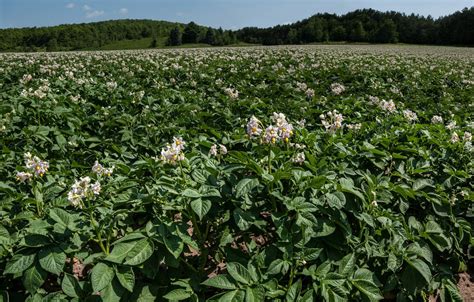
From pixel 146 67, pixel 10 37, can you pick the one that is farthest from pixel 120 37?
pixel 146 67

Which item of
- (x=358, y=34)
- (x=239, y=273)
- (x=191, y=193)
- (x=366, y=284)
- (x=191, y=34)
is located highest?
(x=191, y=34)

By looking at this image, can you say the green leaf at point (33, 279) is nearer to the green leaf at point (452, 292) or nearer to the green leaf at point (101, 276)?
the green leaf at point (101, 276)

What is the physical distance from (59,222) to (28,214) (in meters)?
0.34

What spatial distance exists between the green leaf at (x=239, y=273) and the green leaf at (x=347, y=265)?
2.27 ft

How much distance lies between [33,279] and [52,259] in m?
0.14

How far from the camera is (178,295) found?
2.29 meters

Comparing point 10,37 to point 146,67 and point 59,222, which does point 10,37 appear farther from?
point 59,222

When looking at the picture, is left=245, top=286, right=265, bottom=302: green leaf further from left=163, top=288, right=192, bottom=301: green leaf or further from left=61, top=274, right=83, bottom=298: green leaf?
left=61, top=274, right=83, bottom=298: green leaf

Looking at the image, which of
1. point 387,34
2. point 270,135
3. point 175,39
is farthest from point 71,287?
point 387,34

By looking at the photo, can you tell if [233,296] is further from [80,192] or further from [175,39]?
[175,39]

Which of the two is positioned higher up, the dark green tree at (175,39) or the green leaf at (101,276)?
the dark green tree at (175,39)

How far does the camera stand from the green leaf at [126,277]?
2115mm

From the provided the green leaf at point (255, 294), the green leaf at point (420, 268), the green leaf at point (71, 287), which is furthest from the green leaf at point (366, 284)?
the green leaf at point (71, 287)

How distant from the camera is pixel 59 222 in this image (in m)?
2.31
